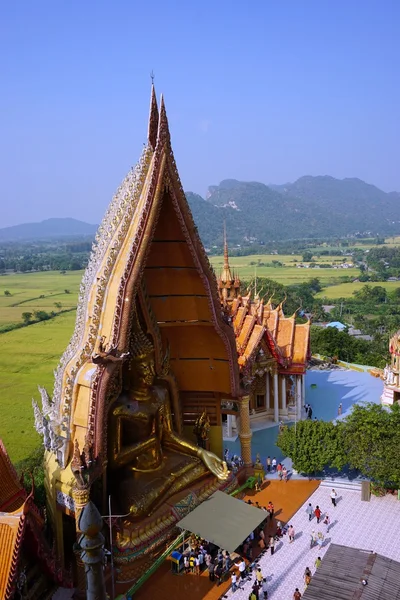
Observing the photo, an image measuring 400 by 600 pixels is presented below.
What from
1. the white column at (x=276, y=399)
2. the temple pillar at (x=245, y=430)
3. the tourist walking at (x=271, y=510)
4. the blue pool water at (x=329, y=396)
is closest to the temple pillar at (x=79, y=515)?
the tourist walking at (x=271, y=510)

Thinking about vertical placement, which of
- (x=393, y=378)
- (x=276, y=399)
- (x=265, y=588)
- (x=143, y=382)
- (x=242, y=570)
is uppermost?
(x=143, y=382)

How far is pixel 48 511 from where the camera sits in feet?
43.3

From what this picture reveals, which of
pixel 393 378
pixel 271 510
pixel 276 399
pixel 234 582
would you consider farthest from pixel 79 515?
pixel 393 378

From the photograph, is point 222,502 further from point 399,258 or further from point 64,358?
point 399,258

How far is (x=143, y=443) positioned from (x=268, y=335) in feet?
36.3

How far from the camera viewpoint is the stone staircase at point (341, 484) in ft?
60.4

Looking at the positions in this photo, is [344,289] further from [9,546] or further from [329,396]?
[9,546]

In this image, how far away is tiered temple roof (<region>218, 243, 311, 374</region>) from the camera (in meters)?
23.2

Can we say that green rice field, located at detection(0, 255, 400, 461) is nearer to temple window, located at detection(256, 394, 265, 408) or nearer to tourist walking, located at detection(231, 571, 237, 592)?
temple window, located at detection(256, 394, 265, 408)

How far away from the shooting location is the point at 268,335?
24141 millimetres

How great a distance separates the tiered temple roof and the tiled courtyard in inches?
256

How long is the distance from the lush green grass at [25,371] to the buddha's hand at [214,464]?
15730 mm

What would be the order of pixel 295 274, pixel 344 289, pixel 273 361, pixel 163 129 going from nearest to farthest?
pixel 163 129 → pixel 273 361 → pixel 344 289 → pixel 295 274

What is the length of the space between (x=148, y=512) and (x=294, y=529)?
4.89 m
